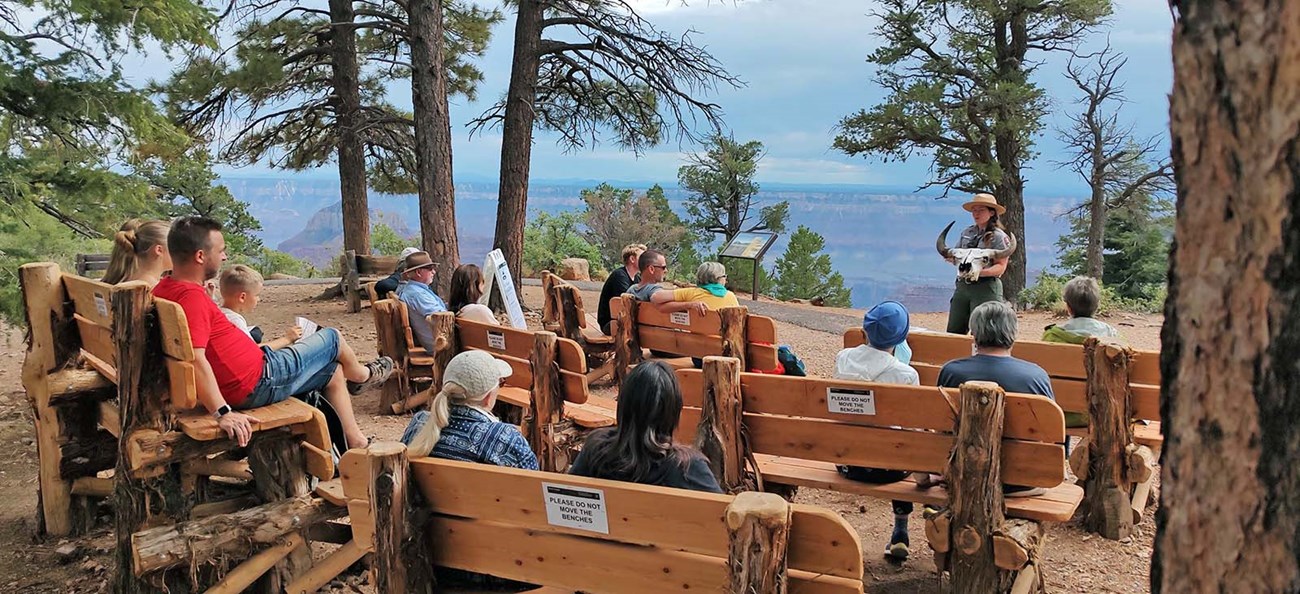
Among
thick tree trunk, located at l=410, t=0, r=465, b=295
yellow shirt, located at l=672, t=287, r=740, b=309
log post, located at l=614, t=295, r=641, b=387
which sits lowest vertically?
log post, located at l=614, t=295, r=641, b=387

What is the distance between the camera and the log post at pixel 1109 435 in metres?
4.11

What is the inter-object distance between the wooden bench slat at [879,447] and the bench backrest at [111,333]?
1.95 meters

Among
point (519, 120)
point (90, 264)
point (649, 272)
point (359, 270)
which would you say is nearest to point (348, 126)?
point (359, 270)

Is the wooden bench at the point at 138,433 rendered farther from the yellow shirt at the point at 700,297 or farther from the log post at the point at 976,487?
the yellow shirt at the point at 700,297

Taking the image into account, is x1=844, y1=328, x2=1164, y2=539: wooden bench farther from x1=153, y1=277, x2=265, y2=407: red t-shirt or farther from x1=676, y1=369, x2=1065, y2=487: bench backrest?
x1=153, y1=277, x2=265, y2=407: red t-shirt

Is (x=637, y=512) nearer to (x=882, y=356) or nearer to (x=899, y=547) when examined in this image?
(x=882, y=356)

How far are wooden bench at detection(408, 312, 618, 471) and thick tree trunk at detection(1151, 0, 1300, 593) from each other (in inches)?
125

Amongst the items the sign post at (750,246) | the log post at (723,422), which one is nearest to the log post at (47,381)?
the log post at (723,422)

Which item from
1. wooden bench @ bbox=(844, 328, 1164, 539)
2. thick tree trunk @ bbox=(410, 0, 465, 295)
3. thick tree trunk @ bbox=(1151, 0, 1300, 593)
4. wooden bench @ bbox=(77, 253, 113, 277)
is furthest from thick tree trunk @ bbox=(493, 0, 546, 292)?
thick tree trunk @ bbox=(1151, 0, 1300, 593)

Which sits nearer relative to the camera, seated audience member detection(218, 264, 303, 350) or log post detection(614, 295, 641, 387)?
seated audience member detection(218, 264, 303, 350)

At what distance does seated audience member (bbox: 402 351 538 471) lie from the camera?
297cm

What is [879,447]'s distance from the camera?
3.46 metres

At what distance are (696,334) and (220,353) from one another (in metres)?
3.12

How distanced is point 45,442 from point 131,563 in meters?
1.28
